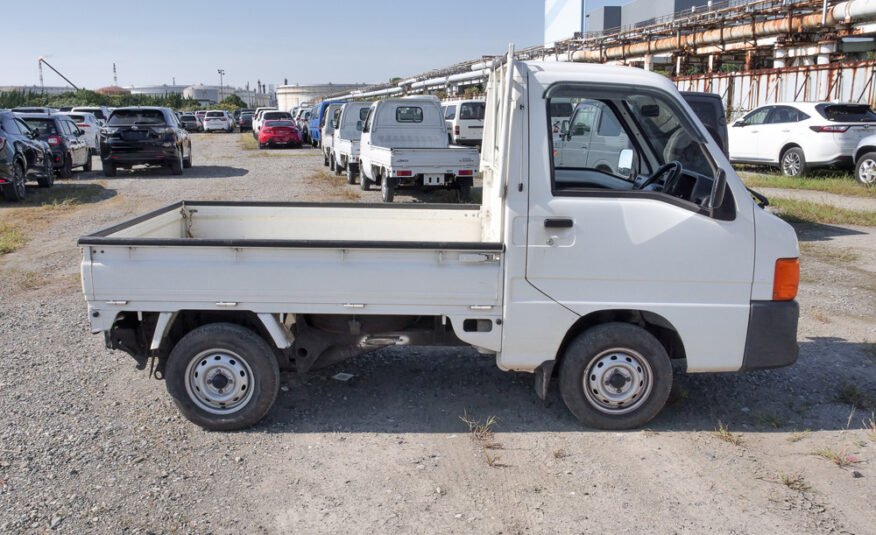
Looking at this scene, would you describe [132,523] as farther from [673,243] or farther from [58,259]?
[58,259]

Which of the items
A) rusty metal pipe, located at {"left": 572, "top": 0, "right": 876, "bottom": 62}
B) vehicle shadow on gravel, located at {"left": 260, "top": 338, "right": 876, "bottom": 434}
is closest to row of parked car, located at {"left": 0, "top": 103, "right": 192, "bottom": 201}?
vehicle shadow on gravel, located at {"left": 260, "top": 338, "right": 876, "bottom": 434}

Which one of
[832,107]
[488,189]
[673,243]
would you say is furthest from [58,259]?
[832,107]

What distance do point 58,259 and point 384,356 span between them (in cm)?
600

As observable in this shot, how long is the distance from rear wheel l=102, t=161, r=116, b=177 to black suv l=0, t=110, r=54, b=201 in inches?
121

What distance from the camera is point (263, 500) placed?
157 inches

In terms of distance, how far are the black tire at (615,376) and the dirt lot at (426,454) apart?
0.14 metres

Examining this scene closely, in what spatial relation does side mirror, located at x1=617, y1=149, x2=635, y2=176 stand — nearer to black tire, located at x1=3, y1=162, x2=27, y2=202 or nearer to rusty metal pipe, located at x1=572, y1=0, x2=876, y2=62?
black tire, located at x1=3, y1=162, x2=27, y2=202

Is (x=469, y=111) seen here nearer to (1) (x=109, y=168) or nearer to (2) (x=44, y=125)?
(1) (x=109, y=168)

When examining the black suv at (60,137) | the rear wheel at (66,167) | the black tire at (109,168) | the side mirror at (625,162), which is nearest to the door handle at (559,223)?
the side mirror at (625,162)

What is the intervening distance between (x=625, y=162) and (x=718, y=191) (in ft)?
4.56

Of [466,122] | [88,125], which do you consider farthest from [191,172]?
[466,122]

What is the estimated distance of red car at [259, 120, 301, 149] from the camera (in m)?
33.1

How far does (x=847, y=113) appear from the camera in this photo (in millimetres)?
16359

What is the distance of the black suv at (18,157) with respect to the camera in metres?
14.5
